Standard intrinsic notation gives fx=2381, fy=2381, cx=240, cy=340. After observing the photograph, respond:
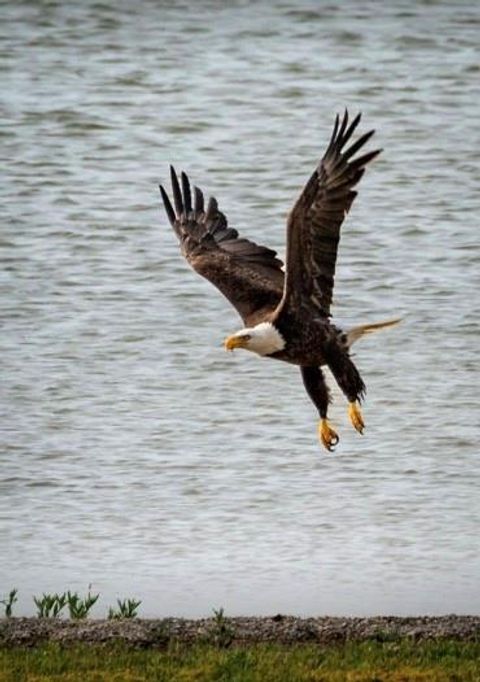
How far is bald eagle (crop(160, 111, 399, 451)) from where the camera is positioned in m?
11.0

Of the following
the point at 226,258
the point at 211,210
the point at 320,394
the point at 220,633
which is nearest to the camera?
the point at 220,633

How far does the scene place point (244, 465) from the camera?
1284cm

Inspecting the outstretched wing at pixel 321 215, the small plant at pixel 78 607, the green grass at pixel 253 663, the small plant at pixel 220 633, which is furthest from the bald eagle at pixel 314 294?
the green grass at pixel 253 663

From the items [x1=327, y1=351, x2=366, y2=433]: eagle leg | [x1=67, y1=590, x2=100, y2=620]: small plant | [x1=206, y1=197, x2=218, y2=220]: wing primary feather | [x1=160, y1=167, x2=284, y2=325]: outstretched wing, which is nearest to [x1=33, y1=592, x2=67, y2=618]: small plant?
[x1=67, y1=590, x2=100, y2=620]: small plant

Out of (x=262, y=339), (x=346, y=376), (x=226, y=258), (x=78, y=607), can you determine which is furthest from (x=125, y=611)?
(x=226, y=258)

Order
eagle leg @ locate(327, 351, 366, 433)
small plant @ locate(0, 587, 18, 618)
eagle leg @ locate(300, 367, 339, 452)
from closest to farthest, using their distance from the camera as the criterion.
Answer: small plant @ locate(0, 587, 18, 618), eagle leg @ locate(327, 351, 366, 433), eagle leg @ locate(300, 367, 339, 452)

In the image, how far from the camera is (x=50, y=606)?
10266 mm

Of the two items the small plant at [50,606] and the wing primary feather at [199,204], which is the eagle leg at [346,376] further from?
the wing primary feather at [199,204]

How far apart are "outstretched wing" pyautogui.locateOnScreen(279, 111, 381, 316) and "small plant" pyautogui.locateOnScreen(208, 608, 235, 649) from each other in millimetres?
1859

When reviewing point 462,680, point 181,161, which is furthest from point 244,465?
point 181,161

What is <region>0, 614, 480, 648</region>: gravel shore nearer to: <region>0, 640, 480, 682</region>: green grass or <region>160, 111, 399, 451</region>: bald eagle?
<region>0, 640, 480, 682</region>: green grass

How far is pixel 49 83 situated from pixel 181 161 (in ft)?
7.28

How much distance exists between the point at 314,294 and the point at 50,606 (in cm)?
Answer: 206

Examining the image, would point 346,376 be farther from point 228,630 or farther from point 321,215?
point 228,630
